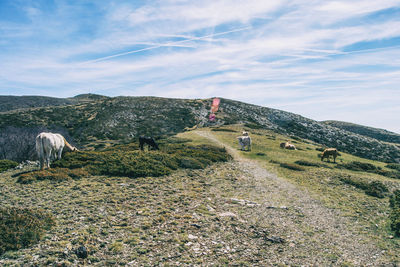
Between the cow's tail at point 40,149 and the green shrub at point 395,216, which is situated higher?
the cow's tail at point 40,149

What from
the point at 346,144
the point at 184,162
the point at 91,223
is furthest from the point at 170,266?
the point at 346,144

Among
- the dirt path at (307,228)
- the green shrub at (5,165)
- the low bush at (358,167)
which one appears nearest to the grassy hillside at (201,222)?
the dirt path at (307,228)

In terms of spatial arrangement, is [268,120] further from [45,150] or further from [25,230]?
[25,230]

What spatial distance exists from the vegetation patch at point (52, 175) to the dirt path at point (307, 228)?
11.2m

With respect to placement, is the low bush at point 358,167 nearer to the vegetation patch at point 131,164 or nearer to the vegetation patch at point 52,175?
the vegetation patch at point 131,164

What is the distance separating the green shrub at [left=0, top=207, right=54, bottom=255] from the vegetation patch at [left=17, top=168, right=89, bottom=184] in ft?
16.5

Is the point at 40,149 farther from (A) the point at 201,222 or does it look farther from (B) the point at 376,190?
(B) the point at 376,190

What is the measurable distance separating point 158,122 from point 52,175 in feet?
202

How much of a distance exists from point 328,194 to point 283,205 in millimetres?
5056

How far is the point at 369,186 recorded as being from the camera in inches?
709

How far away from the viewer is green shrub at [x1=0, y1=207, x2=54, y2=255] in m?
7.02

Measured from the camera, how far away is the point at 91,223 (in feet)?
29.4

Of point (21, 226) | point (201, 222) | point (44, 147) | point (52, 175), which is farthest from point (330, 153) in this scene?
point (21, 226)

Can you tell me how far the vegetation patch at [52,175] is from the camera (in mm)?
13998
